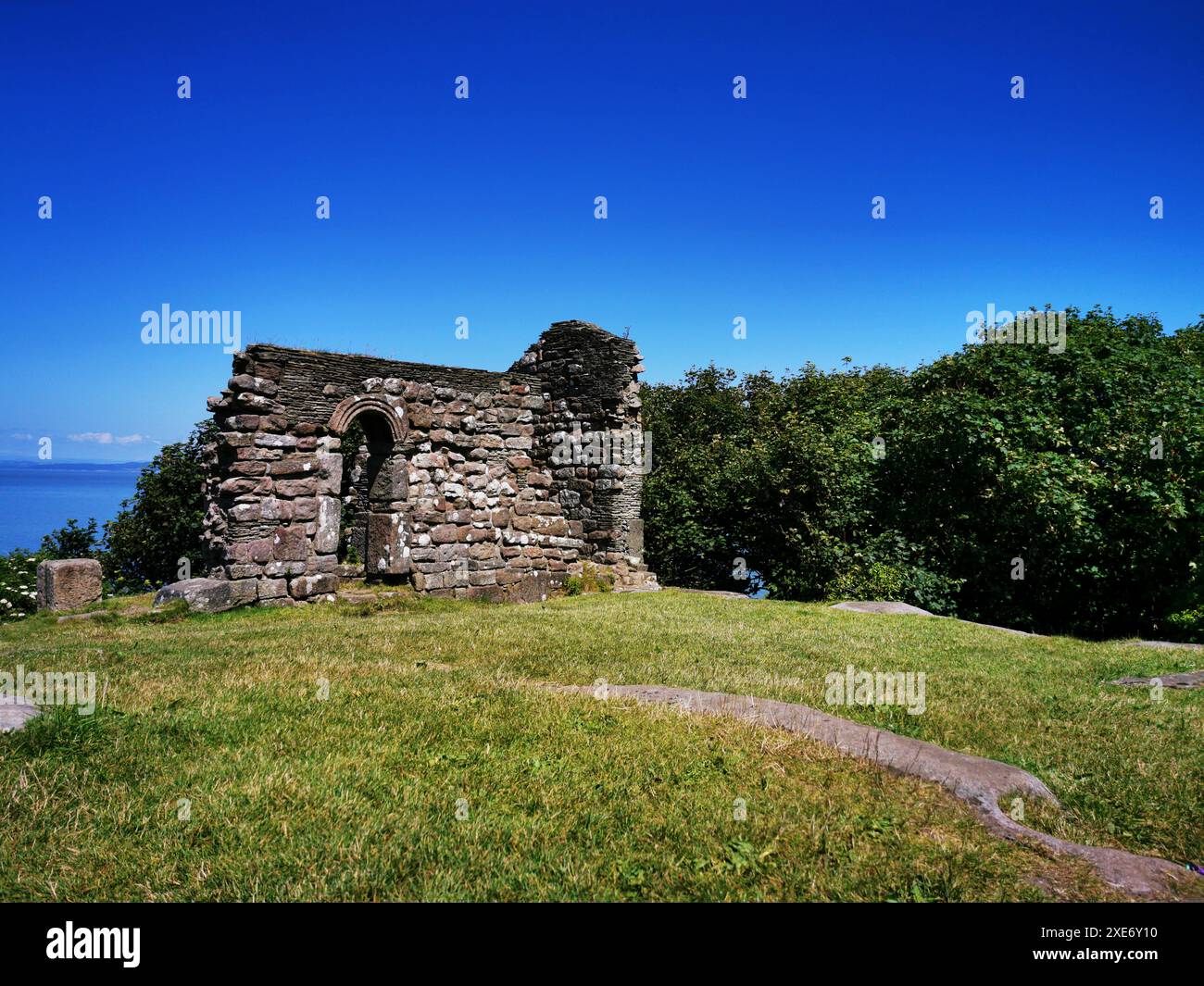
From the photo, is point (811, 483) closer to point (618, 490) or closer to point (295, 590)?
point (618, 490)

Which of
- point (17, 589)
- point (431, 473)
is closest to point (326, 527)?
point (431, 473)

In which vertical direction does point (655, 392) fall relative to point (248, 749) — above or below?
above

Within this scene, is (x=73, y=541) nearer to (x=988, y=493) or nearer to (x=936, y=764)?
(x=936, y=764)

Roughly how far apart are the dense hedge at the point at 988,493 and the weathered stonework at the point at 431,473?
541 centimetres

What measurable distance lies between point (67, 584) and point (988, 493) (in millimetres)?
19231

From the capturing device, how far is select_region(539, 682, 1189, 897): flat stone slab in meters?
3.88

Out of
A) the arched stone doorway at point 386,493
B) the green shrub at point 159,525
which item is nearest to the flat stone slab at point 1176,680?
the arched stone doorway at point 386,493

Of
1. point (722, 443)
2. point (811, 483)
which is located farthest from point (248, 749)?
point (722, 443)

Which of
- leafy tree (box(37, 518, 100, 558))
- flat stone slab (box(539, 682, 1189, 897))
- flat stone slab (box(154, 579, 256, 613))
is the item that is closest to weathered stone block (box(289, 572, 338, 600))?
flat stone slab (box(154, 579, 256, 613))

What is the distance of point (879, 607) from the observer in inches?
582

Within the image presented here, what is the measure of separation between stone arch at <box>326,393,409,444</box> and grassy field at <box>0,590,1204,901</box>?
550 centimetres
